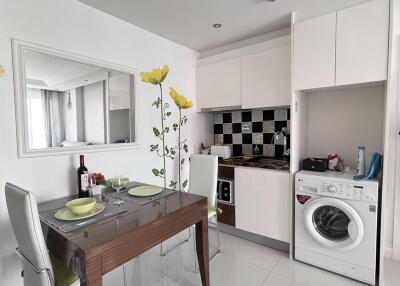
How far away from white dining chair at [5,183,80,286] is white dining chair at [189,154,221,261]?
→ 1249 millimetres

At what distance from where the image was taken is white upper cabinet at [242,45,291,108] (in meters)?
2.13

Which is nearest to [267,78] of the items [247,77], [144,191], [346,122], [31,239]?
[247,77]

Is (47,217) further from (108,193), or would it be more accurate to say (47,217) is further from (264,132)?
(264,132)

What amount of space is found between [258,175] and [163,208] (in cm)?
120

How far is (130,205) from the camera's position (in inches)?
55.6

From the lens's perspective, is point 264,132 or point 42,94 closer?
point 42,94

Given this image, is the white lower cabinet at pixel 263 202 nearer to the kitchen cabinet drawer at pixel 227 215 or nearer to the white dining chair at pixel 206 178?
the kitchen cabinet drawer at pixel 227 215

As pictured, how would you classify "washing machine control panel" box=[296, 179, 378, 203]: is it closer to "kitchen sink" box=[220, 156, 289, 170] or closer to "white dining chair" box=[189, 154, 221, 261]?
"kitchen sink" box=[220, 156, 289, 170]

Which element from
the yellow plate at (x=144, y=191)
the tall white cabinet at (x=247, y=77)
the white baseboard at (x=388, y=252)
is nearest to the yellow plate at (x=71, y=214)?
the yellow plate at (x=144, y=191)

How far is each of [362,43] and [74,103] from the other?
2325 mm

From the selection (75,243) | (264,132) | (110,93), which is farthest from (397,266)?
(110,93)

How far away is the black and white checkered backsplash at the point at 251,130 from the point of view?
2590 mm

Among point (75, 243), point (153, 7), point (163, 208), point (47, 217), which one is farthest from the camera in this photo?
point (153, 7)

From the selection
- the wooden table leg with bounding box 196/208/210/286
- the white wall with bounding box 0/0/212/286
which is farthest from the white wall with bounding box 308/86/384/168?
the white wall with bounding box 0/0/212/286
